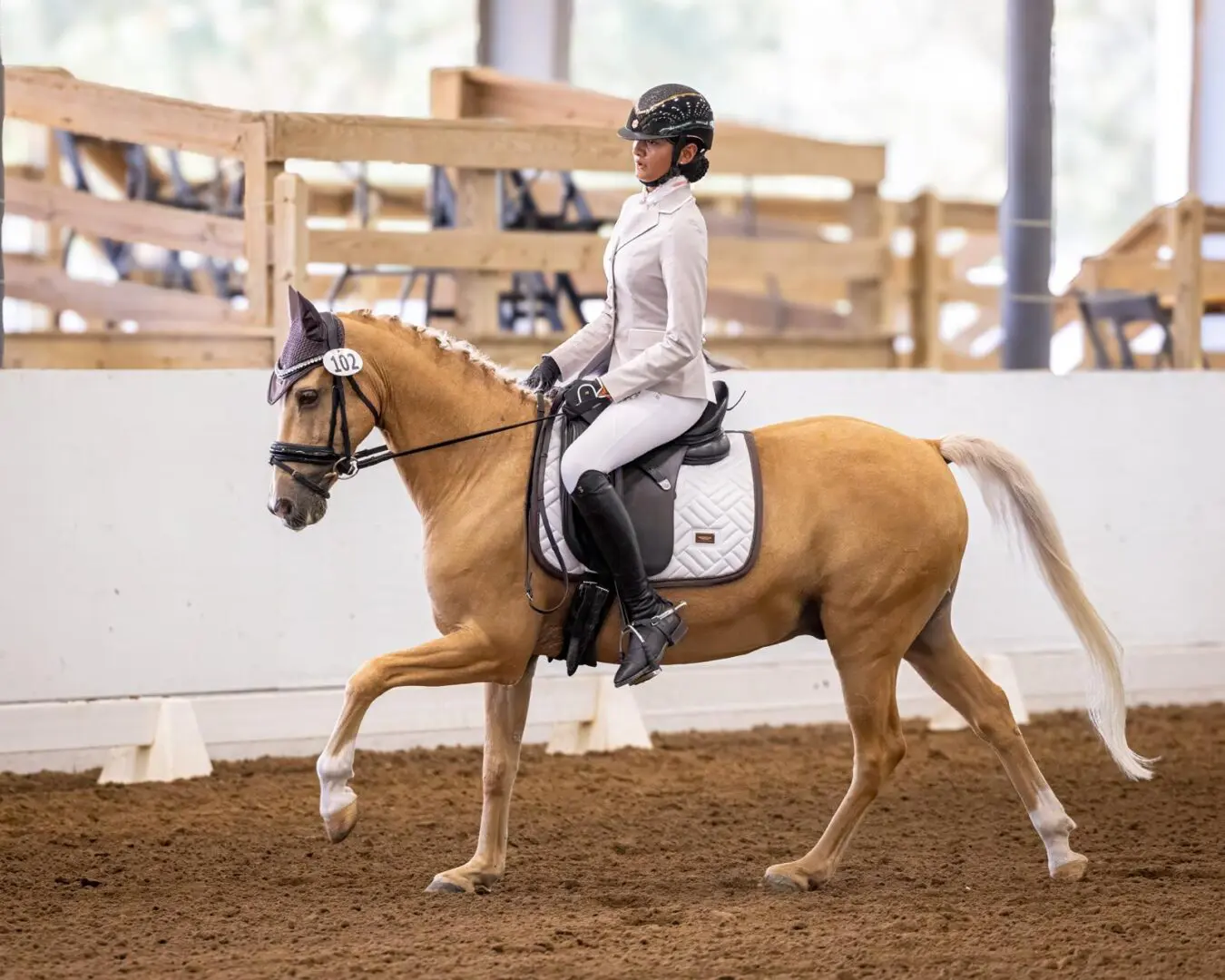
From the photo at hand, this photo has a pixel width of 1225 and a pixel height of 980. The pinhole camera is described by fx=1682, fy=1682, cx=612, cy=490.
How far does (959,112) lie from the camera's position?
81.5ft

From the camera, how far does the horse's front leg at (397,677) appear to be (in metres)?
4.12

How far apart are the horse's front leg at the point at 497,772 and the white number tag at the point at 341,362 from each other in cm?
96

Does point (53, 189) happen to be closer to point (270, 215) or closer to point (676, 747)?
point (270, 215)

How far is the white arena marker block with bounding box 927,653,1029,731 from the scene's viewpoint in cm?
743

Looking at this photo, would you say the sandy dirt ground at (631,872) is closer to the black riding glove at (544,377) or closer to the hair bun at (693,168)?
the black riding glove at (544,377)

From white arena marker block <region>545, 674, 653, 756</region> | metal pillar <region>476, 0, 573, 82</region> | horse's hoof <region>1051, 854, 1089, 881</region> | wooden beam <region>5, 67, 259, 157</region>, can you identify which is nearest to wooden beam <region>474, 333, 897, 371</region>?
white arena marker block <region>545, 674, 653, 756</region>

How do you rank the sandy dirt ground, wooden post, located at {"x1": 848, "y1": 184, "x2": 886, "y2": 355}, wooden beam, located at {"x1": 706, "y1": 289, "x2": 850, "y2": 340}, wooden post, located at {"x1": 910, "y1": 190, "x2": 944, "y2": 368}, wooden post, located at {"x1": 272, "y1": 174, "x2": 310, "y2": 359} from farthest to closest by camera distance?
1. wooden beam, located at {"x1": 706, "y1": 289, "x2": 850, "y2": 340}
2. wooden post, located at {"x1": 848, "y1": 184, "x2": 886, "y2": 355}
3. wooden post, located at {"x1": 910, "y1": 190, "x2": 944, "y2": 368}
4. wooden post, located at {"x1": 272, "y1": 174, "x2": 310, "y2": 359}
5. the sandy dirt ground

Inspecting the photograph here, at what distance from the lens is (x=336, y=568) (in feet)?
22.2

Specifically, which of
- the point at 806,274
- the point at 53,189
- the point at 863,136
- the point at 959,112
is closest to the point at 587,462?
the point at 806,274

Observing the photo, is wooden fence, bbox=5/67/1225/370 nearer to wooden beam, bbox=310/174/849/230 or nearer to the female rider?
wooden beam, bbox=310/174/849/230

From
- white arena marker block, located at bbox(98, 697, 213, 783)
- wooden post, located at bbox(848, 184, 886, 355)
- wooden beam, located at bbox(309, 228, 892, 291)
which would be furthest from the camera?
wooden post, located at bbox(848, 184, 886, 355)

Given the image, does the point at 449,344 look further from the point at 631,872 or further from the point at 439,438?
the point at 631,872

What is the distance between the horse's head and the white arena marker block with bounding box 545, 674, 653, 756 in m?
2.79

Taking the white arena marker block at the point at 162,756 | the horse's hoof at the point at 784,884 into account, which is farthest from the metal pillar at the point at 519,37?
the horse's hoof at the point at 784,884
